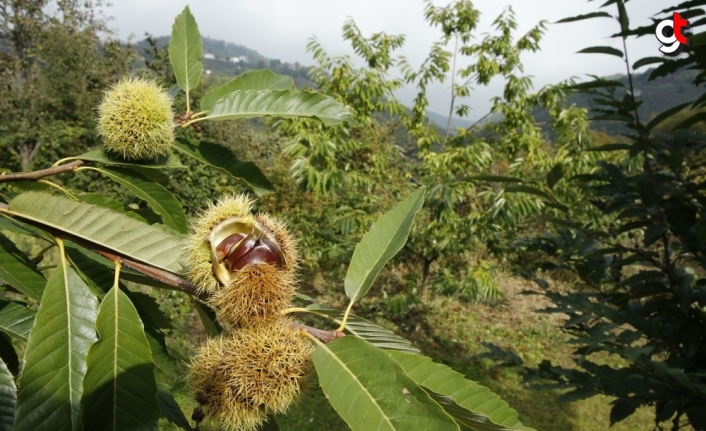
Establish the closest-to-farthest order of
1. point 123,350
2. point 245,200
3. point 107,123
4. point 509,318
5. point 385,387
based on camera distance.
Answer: point 385,387, point 123,350, point 245,200, point 107,123, point 509,318

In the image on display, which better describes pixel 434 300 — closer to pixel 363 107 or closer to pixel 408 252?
pixel 408 252

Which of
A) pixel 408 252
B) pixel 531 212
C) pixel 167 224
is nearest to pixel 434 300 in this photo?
pixel 408 252

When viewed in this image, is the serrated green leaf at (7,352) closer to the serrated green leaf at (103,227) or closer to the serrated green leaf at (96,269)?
the serrated green leaf at (96,269)

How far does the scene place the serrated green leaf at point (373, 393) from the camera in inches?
20.9

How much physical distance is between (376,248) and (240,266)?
0.23 meters

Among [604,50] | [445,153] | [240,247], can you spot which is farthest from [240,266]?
[445,153]

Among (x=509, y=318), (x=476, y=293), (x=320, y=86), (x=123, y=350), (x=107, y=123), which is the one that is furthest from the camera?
(x=509, y=318)

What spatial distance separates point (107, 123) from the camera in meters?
1.00

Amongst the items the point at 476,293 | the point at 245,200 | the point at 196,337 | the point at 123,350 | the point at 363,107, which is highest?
the point at 363,107

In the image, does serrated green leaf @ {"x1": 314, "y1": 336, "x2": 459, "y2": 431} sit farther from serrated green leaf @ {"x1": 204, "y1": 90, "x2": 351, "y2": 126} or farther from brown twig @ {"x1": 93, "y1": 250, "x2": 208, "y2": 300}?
serrated green leaf @ {"x1": 204, "y1": 90, "x2": 351, "y2": 126}

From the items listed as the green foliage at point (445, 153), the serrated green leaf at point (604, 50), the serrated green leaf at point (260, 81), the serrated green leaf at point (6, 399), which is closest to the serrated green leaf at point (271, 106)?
the serrated green leaf at point (260, 81)

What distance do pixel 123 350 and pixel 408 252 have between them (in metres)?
5.11

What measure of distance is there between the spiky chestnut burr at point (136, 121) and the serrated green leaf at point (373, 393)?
0.62 metres

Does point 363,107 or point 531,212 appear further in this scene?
point 363,107
